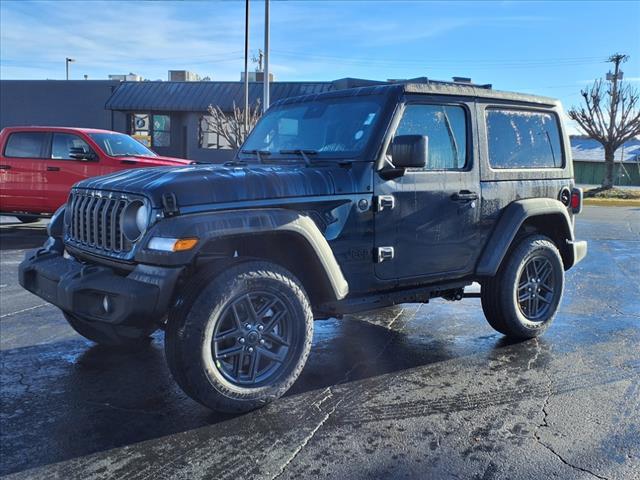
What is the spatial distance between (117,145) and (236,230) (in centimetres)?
814

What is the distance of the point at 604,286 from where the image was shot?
24.6ft

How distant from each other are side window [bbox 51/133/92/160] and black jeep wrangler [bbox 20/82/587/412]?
22.1 ft

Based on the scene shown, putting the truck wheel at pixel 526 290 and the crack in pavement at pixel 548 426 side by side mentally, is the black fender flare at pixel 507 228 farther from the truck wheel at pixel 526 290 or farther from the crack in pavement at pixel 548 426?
the crack in pavement at pixel 548 426

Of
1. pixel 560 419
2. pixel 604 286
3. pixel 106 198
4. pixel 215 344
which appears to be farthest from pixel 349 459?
pixel 604 286

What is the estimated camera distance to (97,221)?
12.2 feet

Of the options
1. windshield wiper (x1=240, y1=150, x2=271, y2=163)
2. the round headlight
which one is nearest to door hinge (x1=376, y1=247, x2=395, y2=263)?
windshield wiper (x1=240, y1=150, x2=271, y2=163)

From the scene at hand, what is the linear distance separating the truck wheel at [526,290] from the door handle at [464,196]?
Answer: 741 millimetres

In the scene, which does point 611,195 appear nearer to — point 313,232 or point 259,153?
point 259,153

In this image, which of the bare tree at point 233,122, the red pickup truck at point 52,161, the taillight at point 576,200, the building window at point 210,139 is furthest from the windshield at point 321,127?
the building window at point 210,139

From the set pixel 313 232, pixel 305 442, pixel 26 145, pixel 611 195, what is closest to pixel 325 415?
pixel 305 442

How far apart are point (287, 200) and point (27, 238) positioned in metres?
8.75

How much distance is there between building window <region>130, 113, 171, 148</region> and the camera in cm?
2850

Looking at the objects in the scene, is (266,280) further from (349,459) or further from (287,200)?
(349,459)

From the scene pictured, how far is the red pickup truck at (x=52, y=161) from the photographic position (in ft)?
34.5
